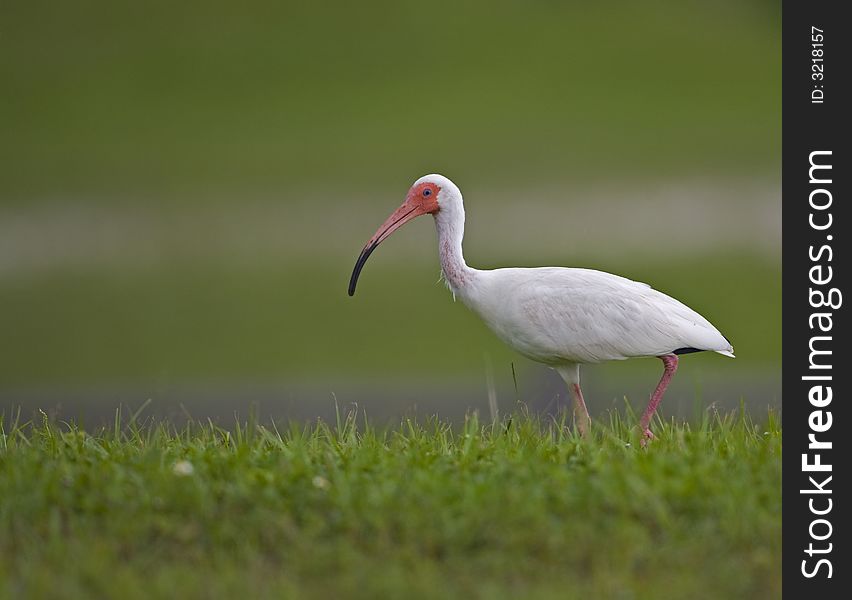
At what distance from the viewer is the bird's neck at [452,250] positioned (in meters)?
8.27

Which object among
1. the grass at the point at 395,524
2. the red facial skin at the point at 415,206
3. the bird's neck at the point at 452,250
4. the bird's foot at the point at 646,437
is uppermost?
the red facial skin at the point at 415,206

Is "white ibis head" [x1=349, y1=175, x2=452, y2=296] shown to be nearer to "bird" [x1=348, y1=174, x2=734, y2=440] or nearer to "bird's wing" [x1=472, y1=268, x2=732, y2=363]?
"bird" [x1=348, y1=174, x2=734, y2=440]

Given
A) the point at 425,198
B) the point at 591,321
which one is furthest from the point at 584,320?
the point at 425,198

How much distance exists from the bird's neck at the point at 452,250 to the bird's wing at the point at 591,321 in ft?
1.00

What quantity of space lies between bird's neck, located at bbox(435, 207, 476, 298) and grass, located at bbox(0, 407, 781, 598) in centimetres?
151

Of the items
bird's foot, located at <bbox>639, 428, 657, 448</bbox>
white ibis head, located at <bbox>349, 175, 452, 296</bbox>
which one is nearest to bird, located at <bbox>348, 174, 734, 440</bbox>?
bird's foot, located at <bbox>639, 428, 657, 448</bbox>

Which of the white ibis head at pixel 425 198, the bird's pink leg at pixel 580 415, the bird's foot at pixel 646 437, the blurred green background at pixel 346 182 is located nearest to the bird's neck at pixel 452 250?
the white ibis head at pixel 425 198

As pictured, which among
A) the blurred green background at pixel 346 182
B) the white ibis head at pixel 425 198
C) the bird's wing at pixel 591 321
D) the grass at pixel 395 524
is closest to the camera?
the grass at pixel 395 524

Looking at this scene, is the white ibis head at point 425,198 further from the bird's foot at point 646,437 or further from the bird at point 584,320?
the bird's foot at point 646,437

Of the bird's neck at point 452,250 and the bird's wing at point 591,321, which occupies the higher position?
the bird's neck at point 452,250

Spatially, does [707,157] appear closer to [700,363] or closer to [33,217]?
[700,363]

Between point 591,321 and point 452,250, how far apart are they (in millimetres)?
937

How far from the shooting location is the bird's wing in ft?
25.8

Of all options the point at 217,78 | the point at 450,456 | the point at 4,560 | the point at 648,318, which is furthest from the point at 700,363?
the point at 217,78
